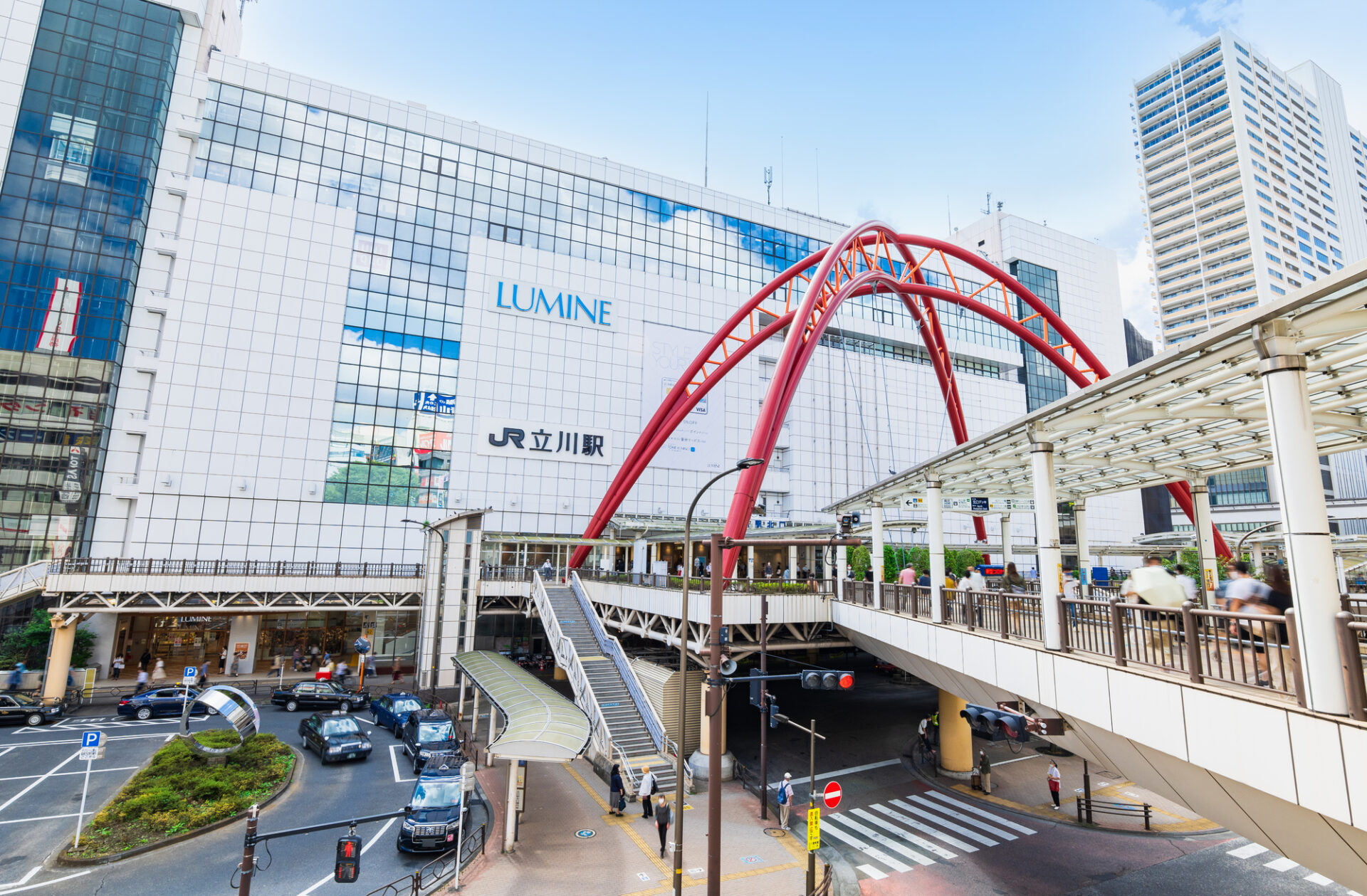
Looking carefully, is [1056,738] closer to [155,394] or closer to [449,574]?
[449,574]

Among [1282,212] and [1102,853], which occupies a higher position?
[1282,212]

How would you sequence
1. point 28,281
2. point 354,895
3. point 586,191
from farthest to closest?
point 586,191 → point 28,281 → point 354,895

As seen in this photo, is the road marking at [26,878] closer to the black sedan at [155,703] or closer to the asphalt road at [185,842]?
the asphalt road at [185,842]

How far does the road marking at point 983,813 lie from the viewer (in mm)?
19797

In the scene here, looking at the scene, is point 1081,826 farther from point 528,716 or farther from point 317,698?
point 317,698

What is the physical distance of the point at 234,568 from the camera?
1582 inches

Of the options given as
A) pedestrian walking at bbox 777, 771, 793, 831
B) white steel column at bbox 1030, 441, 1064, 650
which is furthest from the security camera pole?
pedestrian walking at bbox 777, 771, 793, 831

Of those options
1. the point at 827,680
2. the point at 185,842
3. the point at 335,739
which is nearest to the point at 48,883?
the point at 185,842

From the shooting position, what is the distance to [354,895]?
1426 cm

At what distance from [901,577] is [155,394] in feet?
148

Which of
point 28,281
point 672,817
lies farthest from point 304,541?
point 672,817

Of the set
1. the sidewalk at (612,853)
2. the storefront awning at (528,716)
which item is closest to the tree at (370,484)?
the storefront awning at (528,716)

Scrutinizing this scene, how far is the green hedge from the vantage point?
16.6m

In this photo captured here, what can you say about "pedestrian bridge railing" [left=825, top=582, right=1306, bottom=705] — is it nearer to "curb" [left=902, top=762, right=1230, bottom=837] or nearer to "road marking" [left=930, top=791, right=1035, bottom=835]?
"road marking" [left=930, top=791, right=1035, bottom=835]
